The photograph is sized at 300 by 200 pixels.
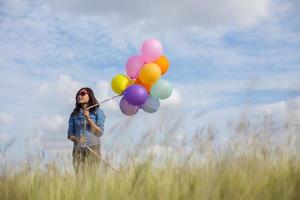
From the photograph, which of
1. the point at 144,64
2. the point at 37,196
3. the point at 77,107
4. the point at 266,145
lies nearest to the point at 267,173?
the point at 266,145

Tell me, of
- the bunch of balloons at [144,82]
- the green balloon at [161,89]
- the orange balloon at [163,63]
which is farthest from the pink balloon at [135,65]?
the green balloon at [161,89]

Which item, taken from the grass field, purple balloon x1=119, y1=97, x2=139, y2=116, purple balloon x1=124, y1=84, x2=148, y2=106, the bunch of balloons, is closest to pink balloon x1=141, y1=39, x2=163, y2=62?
the bunch of balloons

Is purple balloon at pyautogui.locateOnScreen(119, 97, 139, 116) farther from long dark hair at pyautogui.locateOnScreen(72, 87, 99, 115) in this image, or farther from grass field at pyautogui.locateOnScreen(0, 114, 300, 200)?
grass field at pyautogui.locateOnScreen(0, 114, 300, 200)

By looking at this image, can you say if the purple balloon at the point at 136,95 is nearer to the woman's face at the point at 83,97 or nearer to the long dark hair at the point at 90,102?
the long dark hair at the point at 90,102

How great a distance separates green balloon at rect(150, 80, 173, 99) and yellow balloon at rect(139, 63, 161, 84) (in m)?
0.09

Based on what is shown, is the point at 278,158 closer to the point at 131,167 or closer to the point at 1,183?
the point at 131,167

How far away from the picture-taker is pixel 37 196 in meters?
4.30

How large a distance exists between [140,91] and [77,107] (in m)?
1.04

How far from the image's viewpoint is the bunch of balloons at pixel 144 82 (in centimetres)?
754

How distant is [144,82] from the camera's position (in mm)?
7762

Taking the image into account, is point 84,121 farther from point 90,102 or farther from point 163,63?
point 163,63

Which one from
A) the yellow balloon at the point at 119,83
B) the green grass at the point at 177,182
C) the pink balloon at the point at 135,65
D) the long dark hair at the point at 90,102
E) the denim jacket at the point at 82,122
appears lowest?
the green grass at the point at 177,182

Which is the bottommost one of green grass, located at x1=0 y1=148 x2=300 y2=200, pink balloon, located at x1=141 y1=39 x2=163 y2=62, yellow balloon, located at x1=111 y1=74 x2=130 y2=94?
green grass, located at x1=0 y1=148 x2=300 y2=200

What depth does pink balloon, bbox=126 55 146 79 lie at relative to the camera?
26.0 feet
